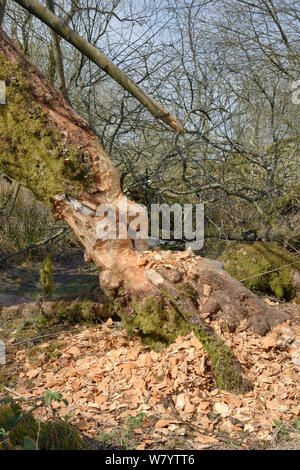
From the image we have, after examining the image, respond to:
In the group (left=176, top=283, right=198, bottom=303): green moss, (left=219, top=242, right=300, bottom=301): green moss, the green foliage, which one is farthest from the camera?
(left=219, top=242, right=300, bottom=301): green moss

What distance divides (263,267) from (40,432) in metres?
3.87

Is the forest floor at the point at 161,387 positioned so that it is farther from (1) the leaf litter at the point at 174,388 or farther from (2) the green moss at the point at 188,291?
(2) the green moss at the point at 188,291

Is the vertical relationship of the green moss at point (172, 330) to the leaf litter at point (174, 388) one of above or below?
above

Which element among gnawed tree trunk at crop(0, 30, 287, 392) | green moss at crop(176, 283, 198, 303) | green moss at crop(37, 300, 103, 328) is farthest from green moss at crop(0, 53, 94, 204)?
green moss at crop(37, 300, 103, 328)

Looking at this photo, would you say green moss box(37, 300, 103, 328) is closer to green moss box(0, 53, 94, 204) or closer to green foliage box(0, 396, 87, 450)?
green moss box(0, 53, 94, 204)

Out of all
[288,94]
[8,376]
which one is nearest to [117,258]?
[8,376]

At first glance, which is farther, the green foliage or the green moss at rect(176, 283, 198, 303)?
the green moss at rect(176, 283, 198, 303)

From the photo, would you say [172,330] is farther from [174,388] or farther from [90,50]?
[90,50]

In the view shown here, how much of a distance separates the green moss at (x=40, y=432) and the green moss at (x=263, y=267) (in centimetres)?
343

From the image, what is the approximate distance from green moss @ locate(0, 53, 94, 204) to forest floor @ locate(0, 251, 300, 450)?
1563 millimetres

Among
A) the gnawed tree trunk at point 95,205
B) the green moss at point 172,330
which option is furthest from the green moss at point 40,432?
the gnawed tree trunk at point 95,205

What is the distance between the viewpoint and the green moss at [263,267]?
5.25 meters

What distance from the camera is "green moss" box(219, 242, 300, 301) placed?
525 centimetres

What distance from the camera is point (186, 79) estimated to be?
650 cm
